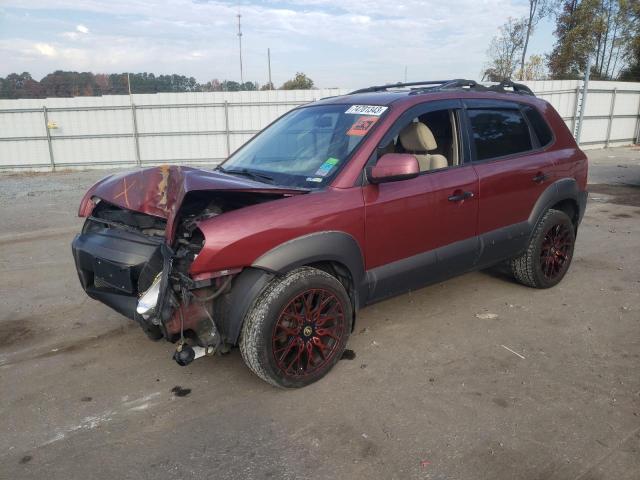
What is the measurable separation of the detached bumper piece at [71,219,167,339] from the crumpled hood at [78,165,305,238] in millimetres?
197

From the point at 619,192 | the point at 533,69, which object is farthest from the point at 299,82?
the point at 619,192

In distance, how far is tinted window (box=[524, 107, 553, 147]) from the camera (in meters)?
4.54

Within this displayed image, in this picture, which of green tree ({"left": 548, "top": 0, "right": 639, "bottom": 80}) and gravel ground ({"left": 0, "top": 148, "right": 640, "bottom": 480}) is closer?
gravel ground ({"left": 0, "top": 148, "right": 640, "bottom": 480})

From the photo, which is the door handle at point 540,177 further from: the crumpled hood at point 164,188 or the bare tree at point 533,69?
the bare tree at point 533,69

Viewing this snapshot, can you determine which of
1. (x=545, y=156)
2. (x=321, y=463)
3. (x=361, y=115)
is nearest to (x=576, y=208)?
(x=545, y=156)

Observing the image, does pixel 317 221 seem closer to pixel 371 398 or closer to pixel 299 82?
pixel 371 398

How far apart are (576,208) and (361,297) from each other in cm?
281

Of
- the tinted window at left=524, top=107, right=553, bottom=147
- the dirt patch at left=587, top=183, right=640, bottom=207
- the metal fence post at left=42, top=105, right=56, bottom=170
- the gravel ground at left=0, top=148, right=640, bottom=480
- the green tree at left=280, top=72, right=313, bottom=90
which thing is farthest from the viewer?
the green tree at left=280, top=72, right=313, bottom=90

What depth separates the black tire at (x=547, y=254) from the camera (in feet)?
14.9

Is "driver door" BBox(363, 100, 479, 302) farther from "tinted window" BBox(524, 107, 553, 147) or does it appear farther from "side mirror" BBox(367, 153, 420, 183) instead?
"tinted window" BBox(524, 107, 553, 147)

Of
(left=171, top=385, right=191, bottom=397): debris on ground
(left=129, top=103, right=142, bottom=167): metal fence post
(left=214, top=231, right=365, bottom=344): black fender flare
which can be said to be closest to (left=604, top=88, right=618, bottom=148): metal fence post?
(left=129, top=103, right=142, bottom=167): metal fence post

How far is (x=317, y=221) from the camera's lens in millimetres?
3045

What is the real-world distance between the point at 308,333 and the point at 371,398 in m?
0.55

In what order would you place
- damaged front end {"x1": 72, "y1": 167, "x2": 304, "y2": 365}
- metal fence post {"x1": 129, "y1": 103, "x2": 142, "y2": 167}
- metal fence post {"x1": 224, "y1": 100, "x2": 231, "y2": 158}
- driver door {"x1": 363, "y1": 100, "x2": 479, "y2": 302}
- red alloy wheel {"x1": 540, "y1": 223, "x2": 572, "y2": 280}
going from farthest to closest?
metal fence post {"x1": 224, "y1": 100, "x2": 231, "y2": 158}, metal fence post {"x1": 129, "y1": 103, "x2": 142, "y2": 167}, red alloy wheel {"x1": 540, "y1": 223, "x2": 572, "y2": 280}, driver door {"x1": 363, "y1": 100, "x2": 479, "y2": 302}, damaged front end {"x1": 72, "y1": 167, "x2": 304, "y2": 365}
